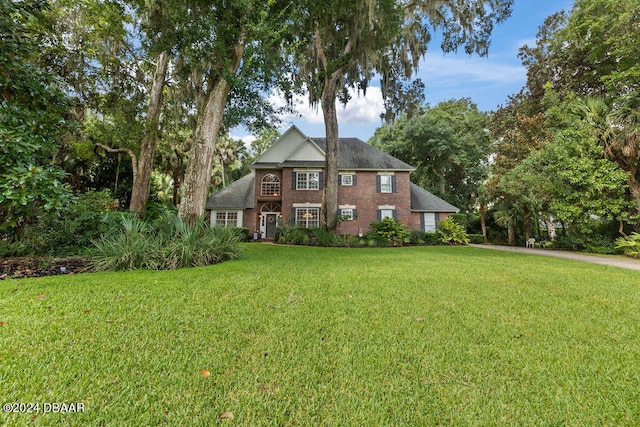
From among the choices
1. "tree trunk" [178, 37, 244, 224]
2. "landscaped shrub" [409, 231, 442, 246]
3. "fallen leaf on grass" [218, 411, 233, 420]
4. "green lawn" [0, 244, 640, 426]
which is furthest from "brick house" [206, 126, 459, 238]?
"fallen leaf on grass" [218, 411, 233, 420]

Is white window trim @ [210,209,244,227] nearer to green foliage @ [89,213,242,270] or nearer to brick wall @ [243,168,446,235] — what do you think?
brick wall @ [243,168,446,235]

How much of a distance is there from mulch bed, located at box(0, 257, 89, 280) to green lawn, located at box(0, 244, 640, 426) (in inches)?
52.8

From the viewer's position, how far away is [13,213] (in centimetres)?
369

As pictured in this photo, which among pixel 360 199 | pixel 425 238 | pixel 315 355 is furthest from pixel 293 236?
pixel 315 355

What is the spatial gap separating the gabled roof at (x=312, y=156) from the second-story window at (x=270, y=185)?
750 millimetres

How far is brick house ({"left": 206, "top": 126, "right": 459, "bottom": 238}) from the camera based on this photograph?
17.2m

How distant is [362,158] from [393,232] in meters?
6.23

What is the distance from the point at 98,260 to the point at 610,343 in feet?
24.5

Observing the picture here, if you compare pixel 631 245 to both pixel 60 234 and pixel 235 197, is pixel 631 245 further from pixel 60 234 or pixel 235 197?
pixel 235 197

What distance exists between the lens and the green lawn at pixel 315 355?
4.72 feet

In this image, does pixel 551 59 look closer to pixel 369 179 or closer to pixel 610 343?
pixel 369 179

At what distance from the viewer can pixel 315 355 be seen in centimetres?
200

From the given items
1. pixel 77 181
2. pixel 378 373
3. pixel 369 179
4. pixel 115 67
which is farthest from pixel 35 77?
pixel 369 179

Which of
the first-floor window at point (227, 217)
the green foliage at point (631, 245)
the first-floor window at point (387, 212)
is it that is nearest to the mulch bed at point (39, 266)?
the first-floor window at point (227, 217)
